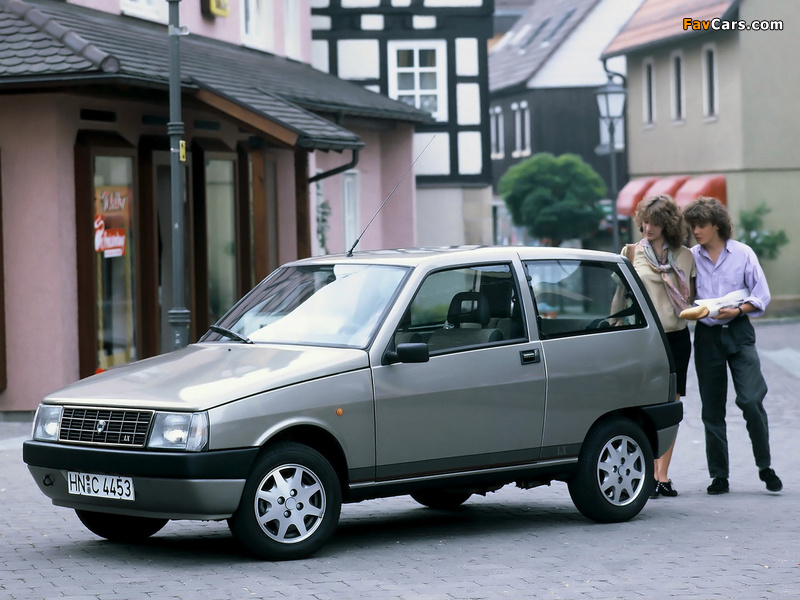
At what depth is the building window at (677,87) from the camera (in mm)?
42906

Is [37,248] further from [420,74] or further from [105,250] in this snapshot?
[420,74]

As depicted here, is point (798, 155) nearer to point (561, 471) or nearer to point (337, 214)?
point (337, 214)

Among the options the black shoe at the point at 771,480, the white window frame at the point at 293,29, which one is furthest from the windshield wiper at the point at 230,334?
the white window frame at the point at 293,29

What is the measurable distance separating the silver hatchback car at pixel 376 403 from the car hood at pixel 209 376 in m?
0.01

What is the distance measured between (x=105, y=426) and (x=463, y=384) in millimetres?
1940

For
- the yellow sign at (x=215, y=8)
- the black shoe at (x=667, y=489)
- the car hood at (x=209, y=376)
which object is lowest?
the black shoe at (x=667, y=489)

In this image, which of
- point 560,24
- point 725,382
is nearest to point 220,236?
point 725,382

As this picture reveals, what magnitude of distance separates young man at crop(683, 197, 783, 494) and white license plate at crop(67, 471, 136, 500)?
14.6ft

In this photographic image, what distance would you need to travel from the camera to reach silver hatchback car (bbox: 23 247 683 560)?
7.52m

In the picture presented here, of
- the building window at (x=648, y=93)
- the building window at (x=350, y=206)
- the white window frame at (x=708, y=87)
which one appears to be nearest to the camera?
the building window at (x=350, y=206)

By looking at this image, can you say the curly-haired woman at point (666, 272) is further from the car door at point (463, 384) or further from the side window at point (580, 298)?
the car door at point (463, 384)

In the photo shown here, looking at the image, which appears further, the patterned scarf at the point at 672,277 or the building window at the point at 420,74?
the building window at the point at 420,74

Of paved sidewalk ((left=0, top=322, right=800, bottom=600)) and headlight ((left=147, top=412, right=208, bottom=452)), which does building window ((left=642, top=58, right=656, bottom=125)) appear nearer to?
paved sidewalk ((left=0, top=322, right=800, bottom=600))

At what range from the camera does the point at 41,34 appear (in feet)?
50.3
